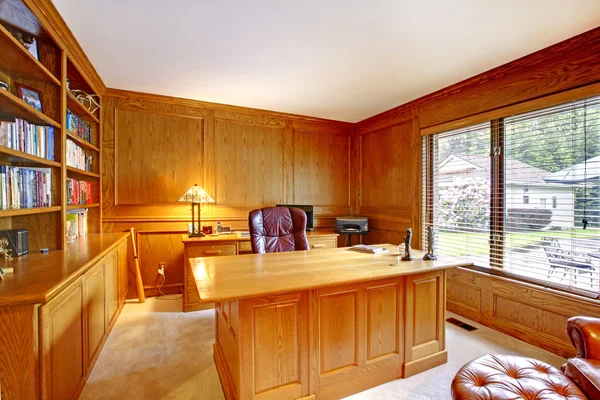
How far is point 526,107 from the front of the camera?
245 centimetres

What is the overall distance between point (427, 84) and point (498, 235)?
172cm

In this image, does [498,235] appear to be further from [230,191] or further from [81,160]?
[81,160]

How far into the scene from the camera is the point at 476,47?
2281mm

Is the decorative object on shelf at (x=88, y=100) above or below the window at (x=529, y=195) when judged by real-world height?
above

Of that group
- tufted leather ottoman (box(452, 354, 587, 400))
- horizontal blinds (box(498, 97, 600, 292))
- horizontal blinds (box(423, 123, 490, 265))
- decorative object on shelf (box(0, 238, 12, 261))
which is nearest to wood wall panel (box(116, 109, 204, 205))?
decorative object on shelf (box(0, 238, 12, 261))

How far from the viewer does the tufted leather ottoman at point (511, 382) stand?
3.95ft

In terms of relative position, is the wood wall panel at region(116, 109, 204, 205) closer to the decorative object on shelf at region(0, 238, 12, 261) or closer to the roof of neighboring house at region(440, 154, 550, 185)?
the decorative object on shelf at region(0, 238, 12, 261)

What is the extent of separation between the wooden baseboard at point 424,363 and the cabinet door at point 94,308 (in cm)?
217

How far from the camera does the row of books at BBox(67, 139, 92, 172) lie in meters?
2.55

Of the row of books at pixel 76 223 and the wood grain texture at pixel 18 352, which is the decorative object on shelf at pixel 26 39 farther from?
the wood grain texture at pixel 18 352

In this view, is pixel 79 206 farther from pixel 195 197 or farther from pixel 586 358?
pixel 586 358

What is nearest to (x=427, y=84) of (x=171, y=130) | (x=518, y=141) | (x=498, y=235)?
(x=518, y=141)

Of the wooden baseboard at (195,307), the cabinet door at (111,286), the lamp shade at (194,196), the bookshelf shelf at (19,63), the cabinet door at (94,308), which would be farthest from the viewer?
the lamp shade at (194,196)

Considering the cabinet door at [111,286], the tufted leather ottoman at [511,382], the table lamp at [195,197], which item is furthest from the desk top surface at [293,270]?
the table lamp at [195,197]
